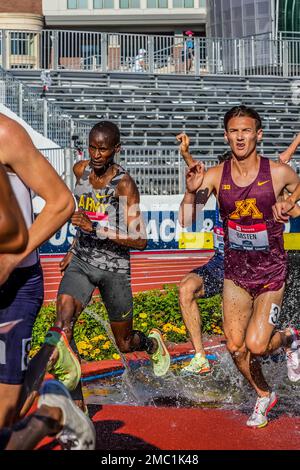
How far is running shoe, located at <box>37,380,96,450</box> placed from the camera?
12.0 ft

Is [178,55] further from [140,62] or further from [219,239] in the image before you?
[219,239]

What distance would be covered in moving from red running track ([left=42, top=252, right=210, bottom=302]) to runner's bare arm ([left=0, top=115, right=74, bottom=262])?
7.94 m

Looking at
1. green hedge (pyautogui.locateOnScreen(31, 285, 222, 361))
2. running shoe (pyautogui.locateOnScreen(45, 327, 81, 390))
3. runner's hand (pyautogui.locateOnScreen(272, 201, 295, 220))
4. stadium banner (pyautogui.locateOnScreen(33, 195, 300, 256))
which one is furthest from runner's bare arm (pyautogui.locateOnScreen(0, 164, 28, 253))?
stadium banner (pyautogui.locateOnScreen(33, 195, 300, 256))

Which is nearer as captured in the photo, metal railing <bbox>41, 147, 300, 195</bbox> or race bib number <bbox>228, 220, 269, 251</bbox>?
race bib number <bbox>228, 220, 269, 251</bbox>

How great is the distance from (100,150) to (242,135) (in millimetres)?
1055

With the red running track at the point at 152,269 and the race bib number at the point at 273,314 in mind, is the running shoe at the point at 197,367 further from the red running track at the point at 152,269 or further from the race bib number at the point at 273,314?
the red running track at the point at 152,269

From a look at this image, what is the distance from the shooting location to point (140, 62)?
1131 inches

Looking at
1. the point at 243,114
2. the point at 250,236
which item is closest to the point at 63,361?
the point at 250,236

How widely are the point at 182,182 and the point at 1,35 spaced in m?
10.1

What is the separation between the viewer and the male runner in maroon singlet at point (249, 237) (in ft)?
21.1

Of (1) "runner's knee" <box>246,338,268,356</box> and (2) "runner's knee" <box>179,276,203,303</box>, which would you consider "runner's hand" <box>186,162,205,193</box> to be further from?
(2) "runner's knee" <box>179,276,203,303</box>

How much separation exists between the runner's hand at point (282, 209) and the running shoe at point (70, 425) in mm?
2654
